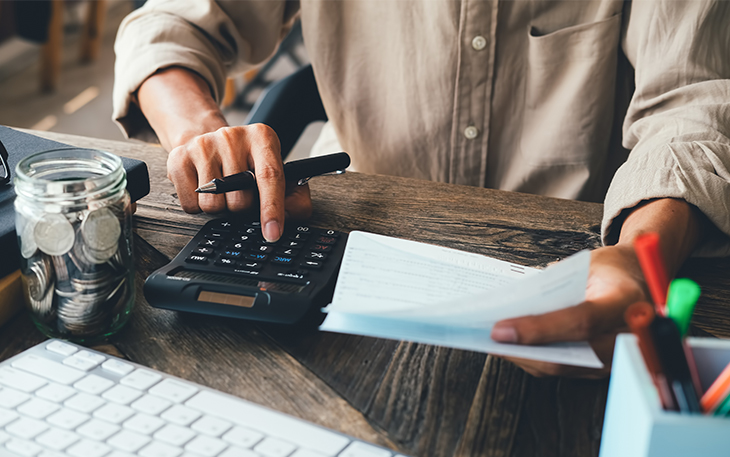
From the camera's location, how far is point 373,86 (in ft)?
3.20

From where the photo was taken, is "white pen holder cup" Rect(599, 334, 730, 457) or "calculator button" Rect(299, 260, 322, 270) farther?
"calculator button" Rect(299, 260, 322, 270)

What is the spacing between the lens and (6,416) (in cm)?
37

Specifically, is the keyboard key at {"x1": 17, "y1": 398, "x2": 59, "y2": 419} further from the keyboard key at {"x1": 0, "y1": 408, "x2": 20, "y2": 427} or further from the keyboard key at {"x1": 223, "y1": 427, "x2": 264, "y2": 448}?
the keyboard key at {"x1": 223, "y1": 427, "x2": 264, "y2": 448}

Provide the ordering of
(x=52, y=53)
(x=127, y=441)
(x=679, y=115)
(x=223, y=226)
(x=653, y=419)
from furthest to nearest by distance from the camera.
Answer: (x=52, y=53) < (x=679, y=115) < (x=223, y=226) < (x=127, y=441) < (x=653, y=419)

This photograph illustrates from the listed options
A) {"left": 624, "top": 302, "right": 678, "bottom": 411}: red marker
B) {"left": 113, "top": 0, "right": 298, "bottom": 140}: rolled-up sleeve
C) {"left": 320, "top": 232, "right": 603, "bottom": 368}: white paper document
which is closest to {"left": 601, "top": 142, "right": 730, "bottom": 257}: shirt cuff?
{"left": 320, "top": 232, "right": 603, "bottom": 368}: white paper document

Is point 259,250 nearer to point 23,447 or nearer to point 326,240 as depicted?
point 326,240

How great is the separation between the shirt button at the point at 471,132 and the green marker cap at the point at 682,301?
2.23ft

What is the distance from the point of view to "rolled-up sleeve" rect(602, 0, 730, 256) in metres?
0.59

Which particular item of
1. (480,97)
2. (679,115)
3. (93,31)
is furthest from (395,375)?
(93,31)

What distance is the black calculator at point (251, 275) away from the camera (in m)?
0.47

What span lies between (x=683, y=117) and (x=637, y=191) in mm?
147

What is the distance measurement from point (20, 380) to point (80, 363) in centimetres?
4

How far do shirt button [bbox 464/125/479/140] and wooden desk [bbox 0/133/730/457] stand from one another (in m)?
0.35

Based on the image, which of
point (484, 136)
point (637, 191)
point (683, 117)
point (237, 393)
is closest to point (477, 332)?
point (237, 393)
